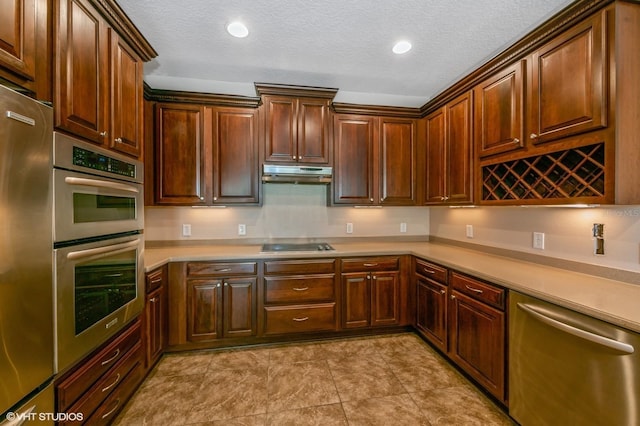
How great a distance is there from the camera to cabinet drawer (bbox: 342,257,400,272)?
2684mm

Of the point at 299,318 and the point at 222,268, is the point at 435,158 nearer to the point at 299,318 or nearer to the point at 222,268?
the point at 299,318

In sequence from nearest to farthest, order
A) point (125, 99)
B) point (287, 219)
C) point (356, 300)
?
point (125, 99)
point (356, 300)
point (287, 219)

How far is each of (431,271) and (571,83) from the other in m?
1.70

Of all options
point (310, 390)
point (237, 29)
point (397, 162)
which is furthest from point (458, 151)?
point (310, 390)

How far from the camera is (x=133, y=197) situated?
178 centimetres

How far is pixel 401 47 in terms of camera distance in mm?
2236

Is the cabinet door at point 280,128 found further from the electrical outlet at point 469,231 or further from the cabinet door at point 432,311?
the electrical outlet at point 469,231

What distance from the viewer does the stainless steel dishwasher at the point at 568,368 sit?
3.64 feet

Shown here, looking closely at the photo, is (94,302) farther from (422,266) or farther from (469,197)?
(469,197)

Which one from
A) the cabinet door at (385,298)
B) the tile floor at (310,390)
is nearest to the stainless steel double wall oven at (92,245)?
the tile floor at (310,390)

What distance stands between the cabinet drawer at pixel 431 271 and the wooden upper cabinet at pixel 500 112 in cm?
108

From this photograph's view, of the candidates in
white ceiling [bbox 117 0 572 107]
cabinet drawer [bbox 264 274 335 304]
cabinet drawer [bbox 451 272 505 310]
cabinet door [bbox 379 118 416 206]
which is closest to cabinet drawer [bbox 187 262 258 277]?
cabinet drawer [bbox 264 274 335 304]

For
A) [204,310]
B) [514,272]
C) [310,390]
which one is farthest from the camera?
[204,310]

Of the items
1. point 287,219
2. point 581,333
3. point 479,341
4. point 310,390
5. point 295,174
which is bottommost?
point 310,390
